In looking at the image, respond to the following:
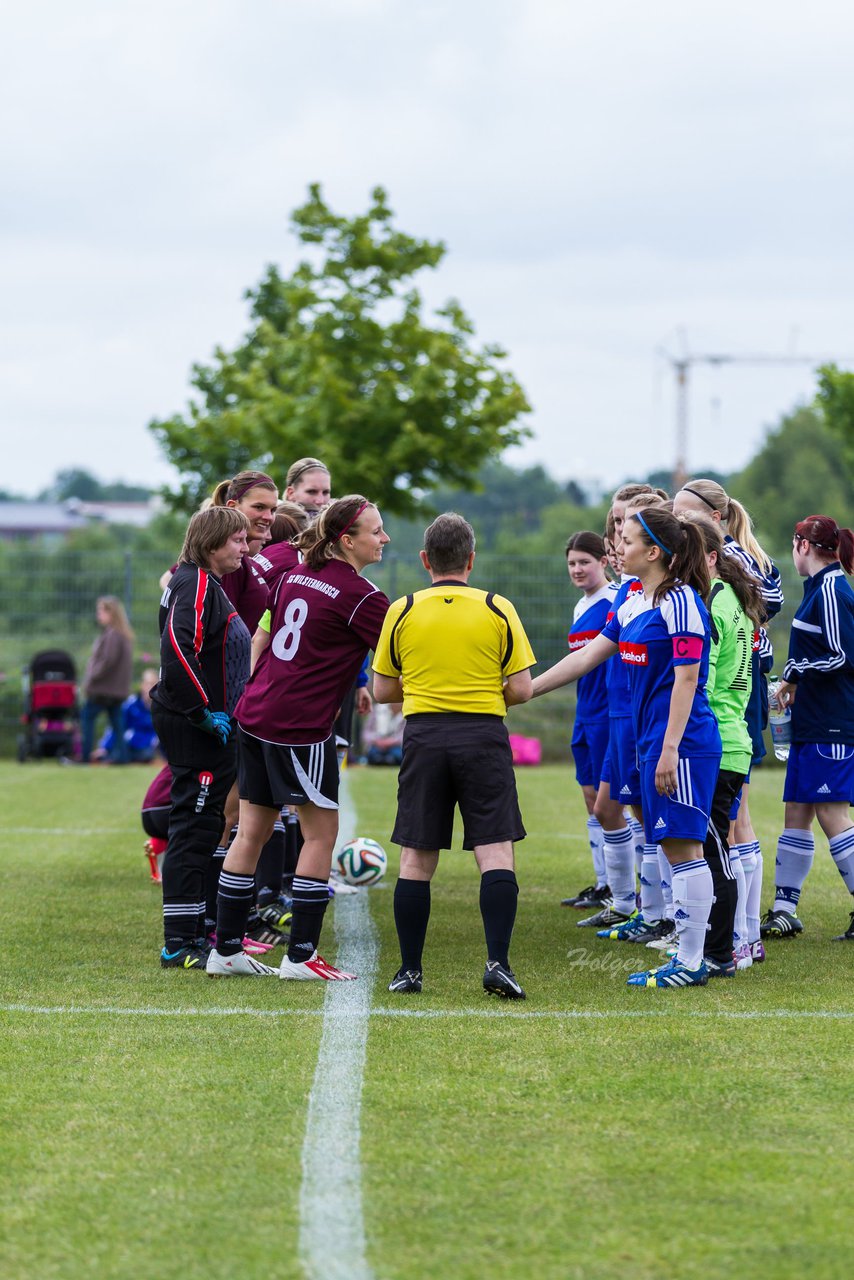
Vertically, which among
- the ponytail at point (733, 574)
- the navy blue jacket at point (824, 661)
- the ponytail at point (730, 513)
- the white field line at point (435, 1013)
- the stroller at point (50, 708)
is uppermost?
the ponytail at point (730, 513)

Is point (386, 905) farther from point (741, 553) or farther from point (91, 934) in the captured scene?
point (741, 553)

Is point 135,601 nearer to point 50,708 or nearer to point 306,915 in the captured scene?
point 50,708

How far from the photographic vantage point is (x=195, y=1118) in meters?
4.12

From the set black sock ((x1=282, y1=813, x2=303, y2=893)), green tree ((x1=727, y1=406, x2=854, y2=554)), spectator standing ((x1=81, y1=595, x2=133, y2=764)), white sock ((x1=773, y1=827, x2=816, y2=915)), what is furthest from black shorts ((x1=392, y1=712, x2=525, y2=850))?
green tree ((x1=727, y1=406, x2=854, y2=554))

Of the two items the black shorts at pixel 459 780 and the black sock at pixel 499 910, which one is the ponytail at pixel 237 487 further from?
the black sock at pixel 499 910

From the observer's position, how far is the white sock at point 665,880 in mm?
7199

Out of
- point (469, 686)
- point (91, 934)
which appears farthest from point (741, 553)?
point (91, 934)

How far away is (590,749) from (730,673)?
1.93 m

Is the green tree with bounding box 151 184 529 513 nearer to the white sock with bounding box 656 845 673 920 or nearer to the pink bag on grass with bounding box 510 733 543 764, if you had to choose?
the pink bag on grass with bounding box 510 733 543 764

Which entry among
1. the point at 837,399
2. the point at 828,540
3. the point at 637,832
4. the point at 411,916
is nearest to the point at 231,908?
the point at 411,916

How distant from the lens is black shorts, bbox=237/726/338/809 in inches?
239

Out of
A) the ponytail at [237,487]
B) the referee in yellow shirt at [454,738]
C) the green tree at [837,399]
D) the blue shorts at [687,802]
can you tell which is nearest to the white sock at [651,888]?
the blue shorts at [687,802]

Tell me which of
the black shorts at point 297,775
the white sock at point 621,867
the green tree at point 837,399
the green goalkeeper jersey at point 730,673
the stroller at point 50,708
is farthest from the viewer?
the green tree at point 837,399

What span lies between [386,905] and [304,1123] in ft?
14.5
